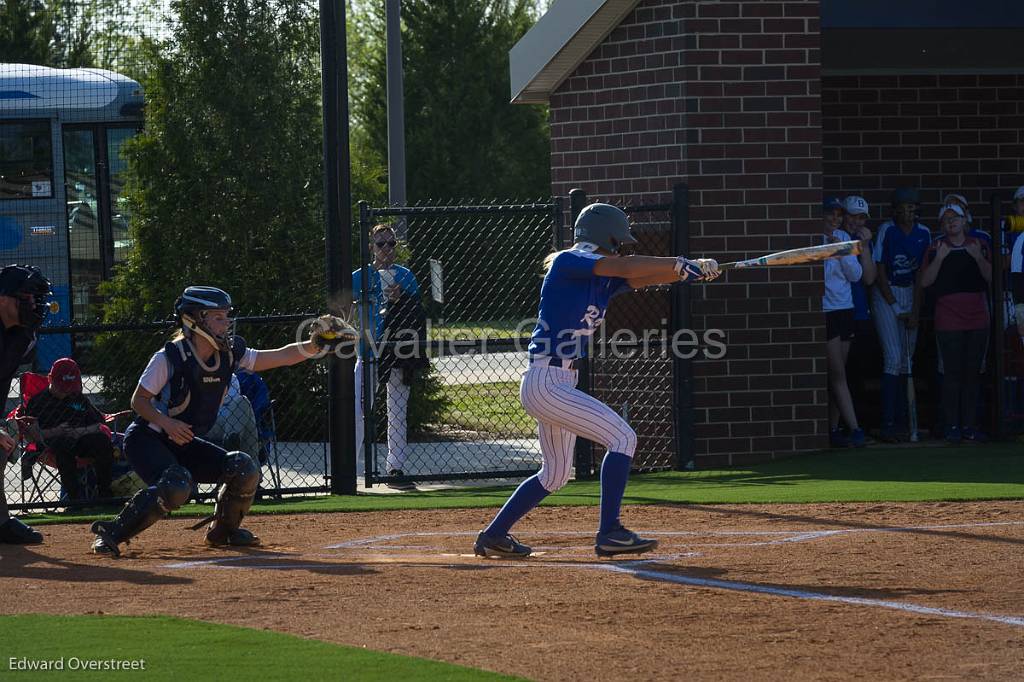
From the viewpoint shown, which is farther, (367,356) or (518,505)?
(367,356)

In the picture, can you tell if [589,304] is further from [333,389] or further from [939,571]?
[333,389]

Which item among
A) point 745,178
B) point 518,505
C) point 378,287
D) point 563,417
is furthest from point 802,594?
point 745,178

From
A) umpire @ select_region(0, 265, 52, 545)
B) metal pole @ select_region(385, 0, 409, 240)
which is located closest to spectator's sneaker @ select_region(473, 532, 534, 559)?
umpire @ select_region(0, 265, 52, 545)

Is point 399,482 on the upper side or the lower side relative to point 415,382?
lower

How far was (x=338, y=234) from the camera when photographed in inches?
431

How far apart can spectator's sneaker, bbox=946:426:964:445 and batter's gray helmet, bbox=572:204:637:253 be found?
5.65m

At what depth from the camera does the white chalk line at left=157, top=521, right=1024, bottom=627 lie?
6332 mm

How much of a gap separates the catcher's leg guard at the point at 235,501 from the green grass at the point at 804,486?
5.22 feet

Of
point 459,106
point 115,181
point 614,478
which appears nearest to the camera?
point 614,478

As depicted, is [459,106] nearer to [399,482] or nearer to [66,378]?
[399,482]

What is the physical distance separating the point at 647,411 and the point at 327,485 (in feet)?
8.90

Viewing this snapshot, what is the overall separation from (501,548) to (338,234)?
3.88m

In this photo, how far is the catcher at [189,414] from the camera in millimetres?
8023

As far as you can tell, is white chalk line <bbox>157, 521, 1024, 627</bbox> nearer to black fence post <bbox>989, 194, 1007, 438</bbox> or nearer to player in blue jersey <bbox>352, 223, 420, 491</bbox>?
player in blue jersey <bbox>352, 223, 420, 491</bbox>
